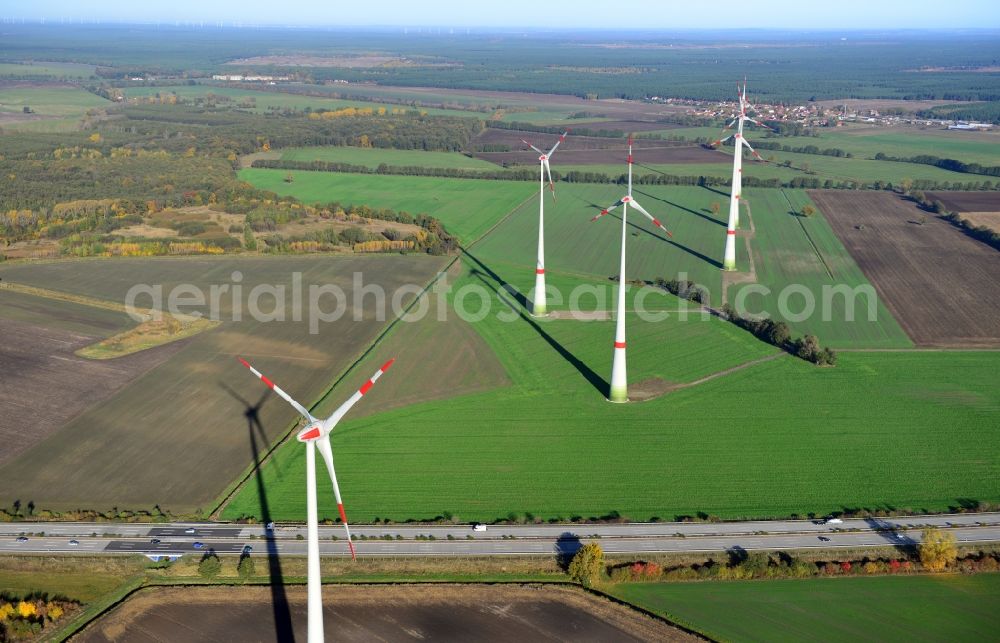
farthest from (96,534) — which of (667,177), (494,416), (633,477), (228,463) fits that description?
(667,177)

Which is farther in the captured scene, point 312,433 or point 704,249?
point 704,249

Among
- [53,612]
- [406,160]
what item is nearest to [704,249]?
[53,612]

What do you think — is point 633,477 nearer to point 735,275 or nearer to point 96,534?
point 96,534

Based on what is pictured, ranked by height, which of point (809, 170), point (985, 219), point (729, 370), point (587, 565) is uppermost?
point (809, 170)

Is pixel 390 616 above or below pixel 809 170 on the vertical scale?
below

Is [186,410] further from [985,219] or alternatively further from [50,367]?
[985,219]

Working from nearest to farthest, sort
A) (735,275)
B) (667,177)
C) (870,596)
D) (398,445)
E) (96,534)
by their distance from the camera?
(870,596), (96,534), (398,445), (735,275), (667,177)

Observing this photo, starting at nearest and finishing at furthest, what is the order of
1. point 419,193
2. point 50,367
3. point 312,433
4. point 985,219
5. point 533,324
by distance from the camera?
point 312,433 → point 50,367 → point 533,324 → point 985,219 → point 419,193
